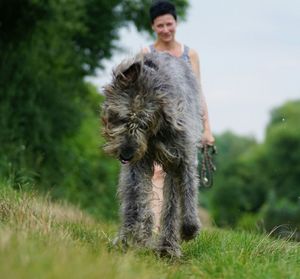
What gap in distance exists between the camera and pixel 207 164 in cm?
1021

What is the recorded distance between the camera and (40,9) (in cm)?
2050

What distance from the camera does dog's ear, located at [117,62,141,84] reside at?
7.16 meters

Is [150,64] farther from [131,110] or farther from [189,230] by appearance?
[189,230]

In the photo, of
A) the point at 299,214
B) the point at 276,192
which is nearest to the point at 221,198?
the point at 276,192

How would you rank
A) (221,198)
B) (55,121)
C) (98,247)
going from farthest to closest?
(221,198) → (55,121) → (98,247)

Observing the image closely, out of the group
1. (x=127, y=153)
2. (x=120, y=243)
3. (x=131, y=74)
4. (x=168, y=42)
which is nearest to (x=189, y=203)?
(x=120, y=243)

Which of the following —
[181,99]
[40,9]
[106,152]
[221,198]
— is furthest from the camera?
[221,198]

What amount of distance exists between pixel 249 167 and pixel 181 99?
63.6m

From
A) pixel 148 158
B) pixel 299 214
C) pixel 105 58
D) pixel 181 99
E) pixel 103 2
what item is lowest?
pixel 299 214

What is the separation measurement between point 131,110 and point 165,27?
300 cm

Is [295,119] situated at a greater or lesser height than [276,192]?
greater

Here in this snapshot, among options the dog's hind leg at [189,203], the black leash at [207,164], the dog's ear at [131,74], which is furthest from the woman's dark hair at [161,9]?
the dog's ear at [131,74]

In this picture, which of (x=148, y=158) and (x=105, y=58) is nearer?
(x=148, y=158)

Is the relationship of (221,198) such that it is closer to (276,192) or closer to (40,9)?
(276,192)
